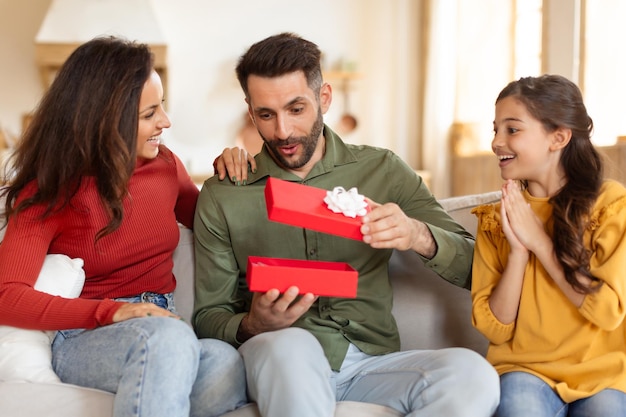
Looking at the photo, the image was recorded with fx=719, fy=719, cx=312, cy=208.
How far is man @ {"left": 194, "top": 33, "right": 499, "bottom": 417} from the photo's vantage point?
154 centimetres

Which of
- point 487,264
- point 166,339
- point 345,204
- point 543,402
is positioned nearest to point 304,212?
point 345,204

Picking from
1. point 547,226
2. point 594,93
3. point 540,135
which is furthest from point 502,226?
point 594,93

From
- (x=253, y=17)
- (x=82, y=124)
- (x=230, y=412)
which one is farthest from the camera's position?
(x=253, y=17)

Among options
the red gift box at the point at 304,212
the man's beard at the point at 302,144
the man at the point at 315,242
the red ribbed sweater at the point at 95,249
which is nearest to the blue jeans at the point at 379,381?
the man at the point at 315,242

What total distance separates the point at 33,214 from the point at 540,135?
1143mm

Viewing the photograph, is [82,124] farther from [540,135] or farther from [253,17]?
[253,17]

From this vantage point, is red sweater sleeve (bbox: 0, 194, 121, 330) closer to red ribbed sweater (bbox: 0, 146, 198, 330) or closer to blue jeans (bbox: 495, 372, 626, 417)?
red ribbed sweater (bbox: 0, 146, 198, 330)

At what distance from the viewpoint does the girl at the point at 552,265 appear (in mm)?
1473

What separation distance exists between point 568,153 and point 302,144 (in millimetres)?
636

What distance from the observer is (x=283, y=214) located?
1.42 m

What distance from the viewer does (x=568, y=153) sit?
1653 mm

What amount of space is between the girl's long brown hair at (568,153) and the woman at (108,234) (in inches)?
30.0

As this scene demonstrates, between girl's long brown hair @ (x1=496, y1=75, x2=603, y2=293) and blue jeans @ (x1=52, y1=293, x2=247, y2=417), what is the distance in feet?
2.49

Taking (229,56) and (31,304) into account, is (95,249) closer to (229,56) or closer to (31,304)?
(31,304)
